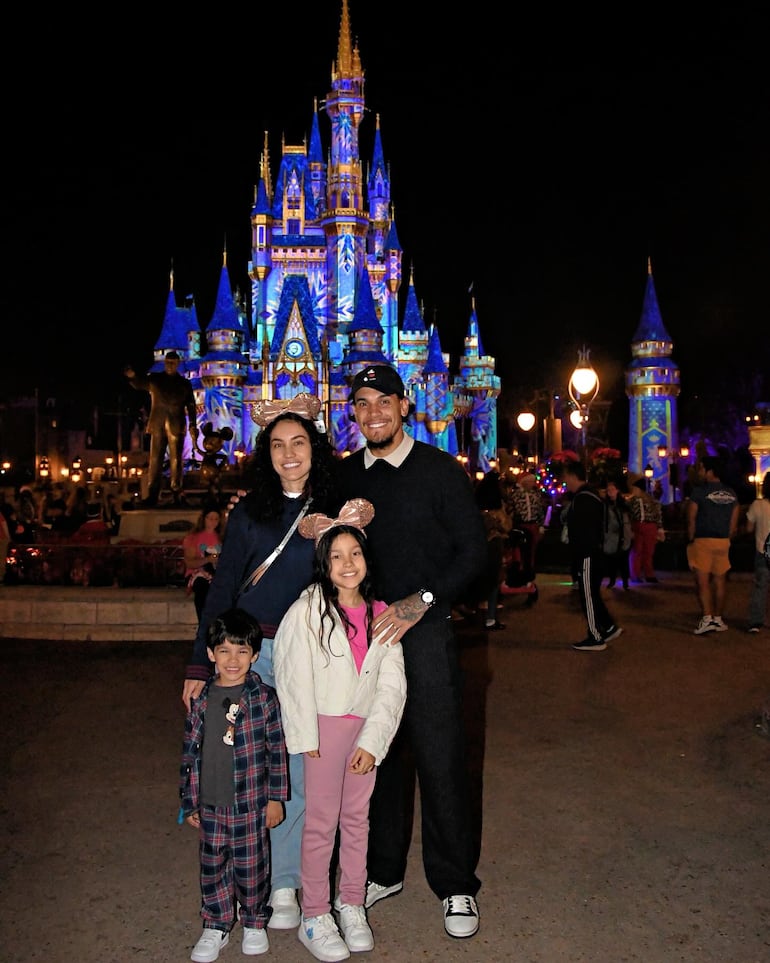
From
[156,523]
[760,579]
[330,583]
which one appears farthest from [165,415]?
[330,583]

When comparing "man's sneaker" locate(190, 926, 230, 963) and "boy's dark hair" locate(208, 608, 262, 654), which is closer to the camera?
"man's sneaker" locate(190, 926, 230, 963)

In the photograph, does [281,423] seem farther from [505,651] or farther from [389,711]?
[505,651]

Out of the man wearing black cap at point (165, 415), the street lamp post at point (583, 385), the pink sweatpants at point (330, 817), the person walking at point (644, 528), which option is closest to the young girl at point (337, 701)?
the pink sweatpants at point (330, 817)

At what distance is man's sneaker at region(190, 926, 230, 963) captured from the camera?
3.23 m

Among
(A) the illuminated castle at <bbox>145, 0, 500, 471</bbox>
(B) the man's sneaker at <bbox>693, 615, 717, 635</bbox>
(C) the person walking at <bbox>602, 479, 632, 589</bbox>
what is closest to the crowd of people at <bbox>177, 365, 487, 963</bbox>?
(B) the man's sneaker at <bbox>693, 615, 717, 635</bbox>

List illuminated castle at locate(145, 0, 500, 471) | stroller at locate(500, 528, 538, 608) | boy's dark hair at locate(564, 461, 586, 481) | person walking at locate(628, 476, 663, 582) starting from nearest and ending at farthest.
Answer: boy's dark hair at locate(564, 461, 586, 481)
stroller at locate(500, 528, 538, 608)
person walking at locate(628, 476, 663, 582)
illuminated castle at locate(145, 0, 500, 471)

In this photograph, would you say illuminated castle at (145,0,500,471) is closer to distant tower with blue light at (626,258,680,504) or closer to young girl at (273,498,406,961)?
distant tower with blue light at (626,258,680,504)

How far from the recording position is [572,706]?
6875 mm

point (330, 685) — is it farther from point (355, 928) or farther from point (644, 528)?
point (644, 528)

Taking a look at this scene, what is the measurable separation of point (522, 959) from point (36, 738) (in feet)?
12.8

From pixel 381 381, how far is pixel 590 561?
6009 millimetres

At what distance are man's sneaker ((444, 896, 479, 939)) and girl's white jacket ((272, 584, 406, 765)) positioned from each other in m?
0.62

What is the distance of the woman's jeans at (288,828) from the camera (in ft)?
11.8

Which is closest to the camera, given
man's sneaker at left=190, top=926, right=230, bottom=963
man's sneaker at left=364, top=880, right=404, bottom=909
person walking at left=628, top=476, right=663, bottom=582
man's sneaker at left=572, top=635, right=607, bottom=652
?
man's sneaker at left=190, top=926, right=230, bottom=963
